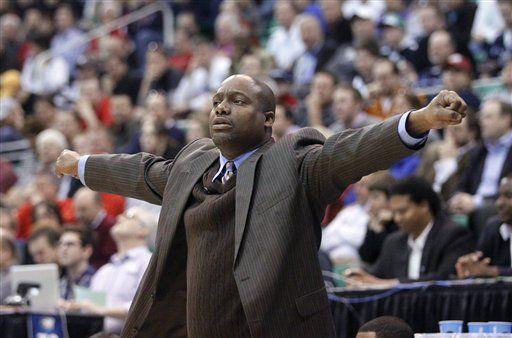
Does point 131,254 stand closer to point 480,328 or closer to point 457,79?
point 457,79

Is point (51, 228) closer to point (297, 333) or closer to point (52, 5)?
point (297, 333)

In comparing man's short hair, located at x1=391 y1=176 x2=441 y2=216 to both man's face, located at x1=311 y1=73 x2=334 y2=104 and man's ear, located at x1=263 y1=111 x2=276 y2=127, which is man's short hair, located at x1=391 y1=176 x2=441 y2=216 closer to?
man's ear, located at x1=263 y1=111 x2=276 y2=127

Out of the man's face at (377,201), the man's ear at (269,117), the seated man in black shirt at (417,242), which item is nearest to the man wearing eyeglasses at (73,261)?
the man's face at (377,201)

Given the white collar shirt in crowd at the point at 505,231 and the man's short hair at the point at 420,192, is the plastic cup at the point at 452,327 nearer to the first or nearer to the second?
the white collar shirt in crowd at the point at 505,231

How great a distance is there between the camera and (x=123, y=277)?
27.8 feet

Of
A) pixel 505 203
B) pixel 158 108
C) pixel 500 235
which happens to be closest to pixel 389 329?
pixel 505 203

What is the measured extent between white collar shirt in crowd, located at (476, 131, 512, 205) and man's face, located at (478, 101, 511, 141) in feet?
0.24

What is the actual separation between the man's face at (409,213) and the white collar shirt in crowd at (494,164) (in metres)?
1.49

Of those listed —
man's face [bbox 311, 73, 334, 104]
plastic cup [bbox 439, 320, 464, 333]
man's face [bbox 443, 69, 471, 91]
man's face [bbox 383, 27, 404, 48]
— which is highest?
man's face [bbox 383, 27, 404, 48]

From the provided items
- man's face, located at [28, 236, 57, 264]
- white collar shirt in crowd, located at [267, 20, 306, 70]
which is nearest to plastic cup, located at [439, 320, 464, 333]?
man's face, located at [28, 236, 57, 264]

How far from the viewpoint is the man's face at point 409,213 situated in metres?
7.97

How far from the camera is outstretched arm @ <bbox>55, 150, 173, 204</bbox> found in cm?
497

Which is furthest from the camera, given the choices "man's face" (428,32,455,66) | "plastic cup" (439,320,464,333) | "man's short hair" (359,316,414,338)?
"man's face" (428,32,455,66)

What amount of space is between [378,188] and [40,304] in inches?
113
